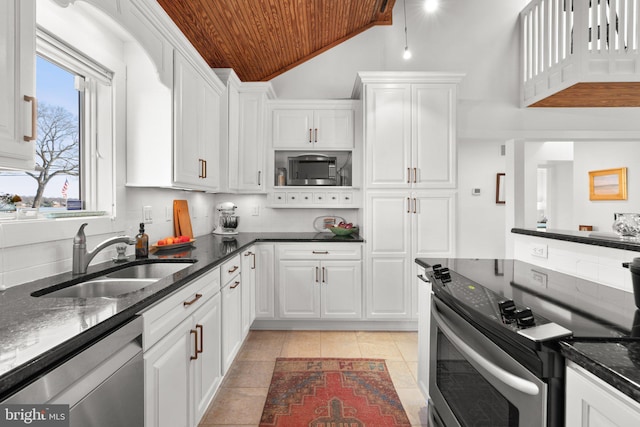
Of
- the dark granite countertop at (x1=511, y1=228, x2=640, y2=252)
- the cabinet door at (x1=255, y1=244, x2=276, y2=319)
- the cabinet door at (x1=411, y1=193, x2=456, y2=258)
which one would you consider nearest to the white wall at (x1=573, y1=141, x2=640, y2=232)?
the cabinet door at (x1=411, y1=193, x2=456, y2=258)

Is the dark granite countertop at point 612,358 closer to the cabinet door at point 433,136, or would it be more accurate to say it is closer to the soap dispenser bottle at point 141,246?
the soap dispenser bottle at point 141,246

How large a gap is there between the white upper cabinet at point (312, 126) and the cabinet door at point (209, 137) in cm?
81

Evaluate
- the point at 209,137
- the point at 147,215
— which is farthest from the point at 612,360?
the point at 209,137

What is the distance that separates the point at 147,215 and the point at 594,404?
2.52 meters

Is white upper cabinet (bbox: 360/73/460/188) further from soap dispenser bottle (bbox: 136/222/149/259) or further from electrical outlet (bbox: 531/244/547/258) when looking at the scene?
soap dispenser bottle (bbox: 136/222/149/259)

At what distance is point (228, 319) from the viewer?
2.27 metres

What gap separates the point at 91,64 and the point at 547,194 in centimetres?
793

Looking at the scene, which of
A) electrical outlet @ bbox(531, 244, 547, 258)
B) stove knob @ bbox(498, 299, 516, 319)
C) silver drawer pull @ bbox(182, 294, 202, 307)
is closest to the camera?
stove knob @ bbox(498, 299, 516, 319)

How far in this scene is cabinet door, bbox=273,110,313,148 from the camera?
12.1 feet

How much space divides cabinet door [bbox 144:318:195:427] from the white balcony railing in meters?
4.17

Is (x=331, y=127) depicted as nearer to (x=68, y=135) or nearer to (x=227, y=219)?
(x=227, y=219)

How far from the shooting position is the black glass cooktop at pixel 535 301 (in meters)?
0.82

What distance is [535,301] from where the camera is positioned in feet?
3.46

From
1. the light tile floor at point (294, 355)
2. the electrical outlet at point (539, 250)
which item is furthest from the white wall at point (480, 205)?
the electrical outlet at point (539, 250)
